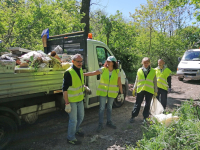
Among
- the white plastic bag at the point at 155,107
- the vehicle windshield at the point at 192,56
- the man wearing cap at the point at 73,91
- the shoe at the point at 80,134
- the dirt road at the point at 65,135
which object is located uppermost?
the vehicle windshield at the point at 192,56

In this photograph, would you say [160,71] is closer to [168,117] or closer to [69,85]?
[168,117]

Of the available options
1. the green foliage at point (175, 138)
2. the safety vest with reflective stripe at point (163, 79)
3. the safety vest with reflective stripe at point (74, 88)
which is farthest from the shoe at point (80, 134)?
the safety vest with reflective stripe at point (163, 79)

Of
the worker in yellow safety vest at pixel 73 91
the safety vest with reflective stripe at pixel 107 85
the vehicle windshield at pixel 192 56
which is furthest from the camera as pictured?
the vehicle windshield at pixel 192 56

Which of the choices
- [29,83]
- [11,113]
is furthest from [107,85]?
[11,113]

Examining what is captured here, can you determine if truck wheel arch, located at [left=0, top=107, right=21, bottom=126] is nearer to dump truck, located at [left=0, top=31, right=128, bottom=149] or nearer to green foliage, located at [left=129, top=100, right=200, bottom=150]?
dump truck, located at [left=0, top=31, right=128, bottom=149]

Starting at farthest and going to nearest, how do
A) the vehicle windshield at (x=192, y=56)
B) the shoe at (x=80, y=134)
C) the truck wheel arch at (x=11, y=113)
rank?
the vehicle windshield at (x=192, y=56) → the shoe at (x=80, y=134) → the truck wheel arch at (x=11, y=113)

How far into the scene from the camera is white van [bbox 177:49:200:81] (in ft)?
34.3

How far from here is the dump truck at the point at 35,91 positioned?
3104 millimetres

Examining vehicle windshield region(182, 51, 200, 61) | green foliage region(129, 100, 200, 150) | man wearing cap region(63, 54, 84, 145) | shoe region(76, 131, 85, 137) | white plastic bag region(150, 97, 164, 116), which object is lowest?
shoe region(76, 131, 85, 137)

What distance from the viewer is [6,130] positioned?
3.25 m

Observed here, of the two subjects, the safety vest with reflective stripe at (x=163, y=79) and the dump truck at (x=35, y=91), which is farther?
the safety vest with reflective stripe at (x=163, y=79)

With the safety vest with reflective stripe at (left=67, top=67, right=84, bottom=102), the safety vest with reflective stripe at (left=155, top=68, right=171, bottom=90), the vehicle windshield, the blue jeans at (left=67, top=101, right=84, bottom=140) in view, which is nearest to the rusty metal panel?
the safety vest with reflective stripe at (left=67, top=67, right=84, bottom=102)

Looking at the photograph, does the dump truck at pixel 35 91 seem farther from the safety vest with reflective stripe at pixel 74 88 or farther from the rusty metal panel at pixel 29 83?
the safety vest with reflective stripe at pixel 74 88

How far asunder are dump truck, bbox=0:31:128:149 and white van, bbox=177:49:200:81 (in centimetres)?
776
